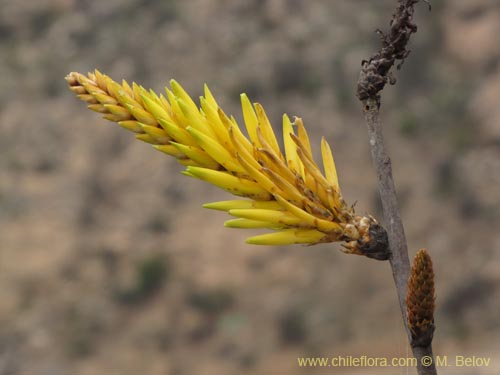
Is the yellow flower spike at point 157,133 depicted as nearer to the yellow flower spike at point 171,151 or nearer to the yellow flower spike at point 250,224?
the yellow flower spike at point 171,151

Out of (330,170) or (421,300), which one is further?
(330,170)

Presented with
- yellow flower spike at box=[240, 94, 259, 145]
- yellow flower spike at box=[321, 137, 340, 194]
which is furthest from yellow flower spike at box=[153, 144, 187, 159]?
yellow flower spike at box=[321, 137, 340, 194]

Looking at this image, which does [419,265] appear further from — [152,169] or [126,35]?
[126,35]

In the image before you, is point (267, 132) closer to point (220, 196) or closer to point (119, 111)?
point (119, 111)

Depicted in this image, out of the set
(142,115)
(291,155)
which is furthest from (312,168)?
(142,115)

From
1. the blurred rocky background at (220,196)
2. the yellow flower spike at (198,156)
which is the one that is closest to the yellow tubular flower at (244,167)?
the yellow flower spike at (198,156)

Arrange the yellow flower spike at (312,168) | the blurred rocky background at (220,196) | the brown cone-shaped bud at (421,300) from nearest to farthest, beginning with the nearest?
the brown cone-shaped bud at (421,300) < the yellow flower spike at (312,168) < the blurred rocky background at (220,196)

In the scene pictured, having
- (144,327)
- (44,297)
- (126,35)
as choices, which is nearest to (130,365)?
(144,327)

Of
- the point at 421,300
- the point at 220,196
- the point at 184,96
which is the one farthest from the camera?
the point at 220,196
